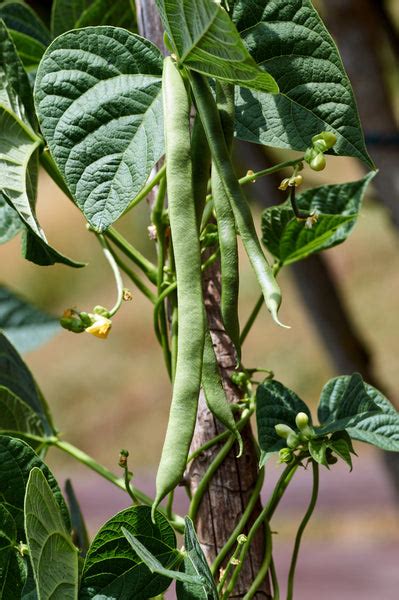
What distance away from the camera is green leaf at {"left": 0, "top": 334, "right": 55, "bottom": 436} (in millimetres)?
602

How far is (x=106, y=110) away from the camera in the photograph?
465 mm

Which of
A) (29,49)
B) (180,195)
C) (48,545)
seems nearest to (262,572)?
(48,545)

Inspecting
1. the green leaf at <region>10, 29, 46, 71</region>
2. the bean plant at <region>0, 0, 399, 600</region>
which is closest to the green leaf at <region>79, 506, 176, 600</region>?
the bean plant at <region>0, 0, 399, 600</region>

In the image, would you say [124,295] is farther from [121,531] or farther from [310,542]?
[310,542]

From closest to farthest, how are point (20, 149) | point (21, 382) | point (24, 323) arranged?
point (20, 149)
point (21, 382)
point (24, 323)

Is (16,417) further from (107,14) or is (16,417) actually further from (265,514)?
(107,14)

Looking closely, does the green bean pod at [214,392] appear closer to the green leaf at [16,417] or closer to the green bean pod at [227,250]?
the green bean pod at [227,250]

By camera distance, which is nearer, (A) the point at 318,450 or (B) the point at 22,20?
(A) the point at 318,450

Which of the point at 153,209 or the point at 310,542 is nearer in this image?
the point at 153,209

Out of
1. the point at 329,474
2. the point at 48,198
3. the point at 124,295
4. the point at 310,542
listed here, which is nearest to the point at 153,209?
the point at 124,295

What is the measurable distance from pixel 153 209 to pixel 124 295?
6cm

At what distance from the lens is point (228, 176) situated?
1.39ft

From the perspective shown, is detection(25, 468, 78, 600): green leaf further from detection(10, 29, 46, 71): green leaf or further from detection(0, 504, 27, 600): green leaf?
detection(10, 29, 46, 71): green leaf

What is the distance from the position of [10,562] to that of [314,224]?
290mm
